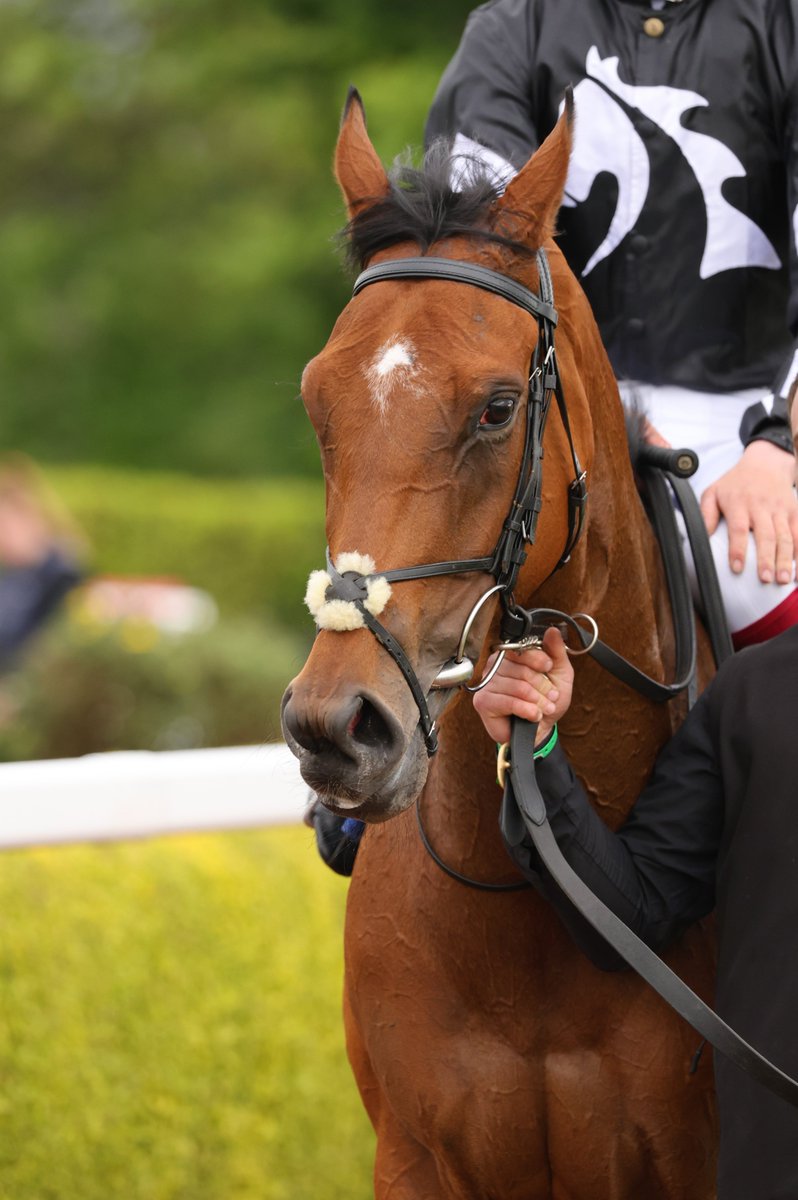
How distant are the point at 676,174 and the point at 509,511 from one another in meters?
1.28

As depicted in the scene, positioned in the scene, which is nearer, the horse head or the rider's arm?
the horse head

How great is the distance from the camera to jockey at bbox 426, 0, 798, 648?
10.2 feet

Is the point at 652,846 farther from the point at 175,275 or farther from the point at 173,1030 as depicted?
the point at 175,275

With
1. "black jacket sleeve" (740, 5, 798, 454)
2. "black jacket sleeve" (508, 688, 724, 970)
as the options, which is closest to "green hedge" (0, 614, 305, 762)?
"black jacket sleeve" (740, 5, 798, 454)

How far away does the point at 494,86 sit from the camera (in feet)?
10.6

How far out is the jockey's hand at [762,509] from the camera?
2762 millimetres

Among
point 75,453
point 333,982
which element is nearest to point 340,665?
point 333,982

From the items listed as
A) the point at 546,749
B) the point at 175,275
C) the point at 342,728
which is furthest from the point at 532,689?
the point at 175,275

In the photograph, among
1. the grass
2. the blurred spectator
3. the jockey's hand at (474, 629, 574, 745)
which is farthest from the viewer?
the blurred spectator

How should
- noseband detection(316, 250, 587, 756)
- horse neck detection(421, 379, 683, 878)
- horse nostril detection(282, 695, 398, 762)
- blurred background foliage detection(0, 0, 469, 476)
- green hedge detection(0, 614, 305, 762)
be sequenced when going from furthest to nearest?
blurred background foliage detection(0, 0, 469, 476) < green hedge detection(0, 614, 305, 762) < horse neck detection(421, 379, 683, 878) < noseband detection(316, 250, 587, 756) < horse nostril detection(282, 695, 398, 762)

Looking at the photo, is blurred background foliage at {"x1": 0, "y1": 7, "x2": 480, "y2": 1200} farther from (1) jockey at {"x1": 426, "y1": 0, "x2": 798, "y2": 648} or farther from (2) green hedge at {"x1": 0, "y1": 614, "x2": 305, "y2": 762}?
(1) jockey at {"x1": 426, "y1": 0, "x2": 798, "y2": 648}

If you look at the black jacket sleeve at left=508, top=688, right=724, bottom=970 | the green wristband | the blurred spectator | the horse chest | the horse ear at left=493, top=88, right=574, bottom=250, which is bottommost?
the blurred spectator

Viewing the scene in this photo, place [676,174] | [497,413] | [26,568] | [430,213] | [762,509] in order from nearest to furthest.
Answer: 1. [497,413]
2. [430,213]
3. [762,509]
4. [676,174]
5. [26,568]

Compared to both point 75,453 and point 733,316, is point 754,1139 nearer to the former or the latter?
point 733,316
